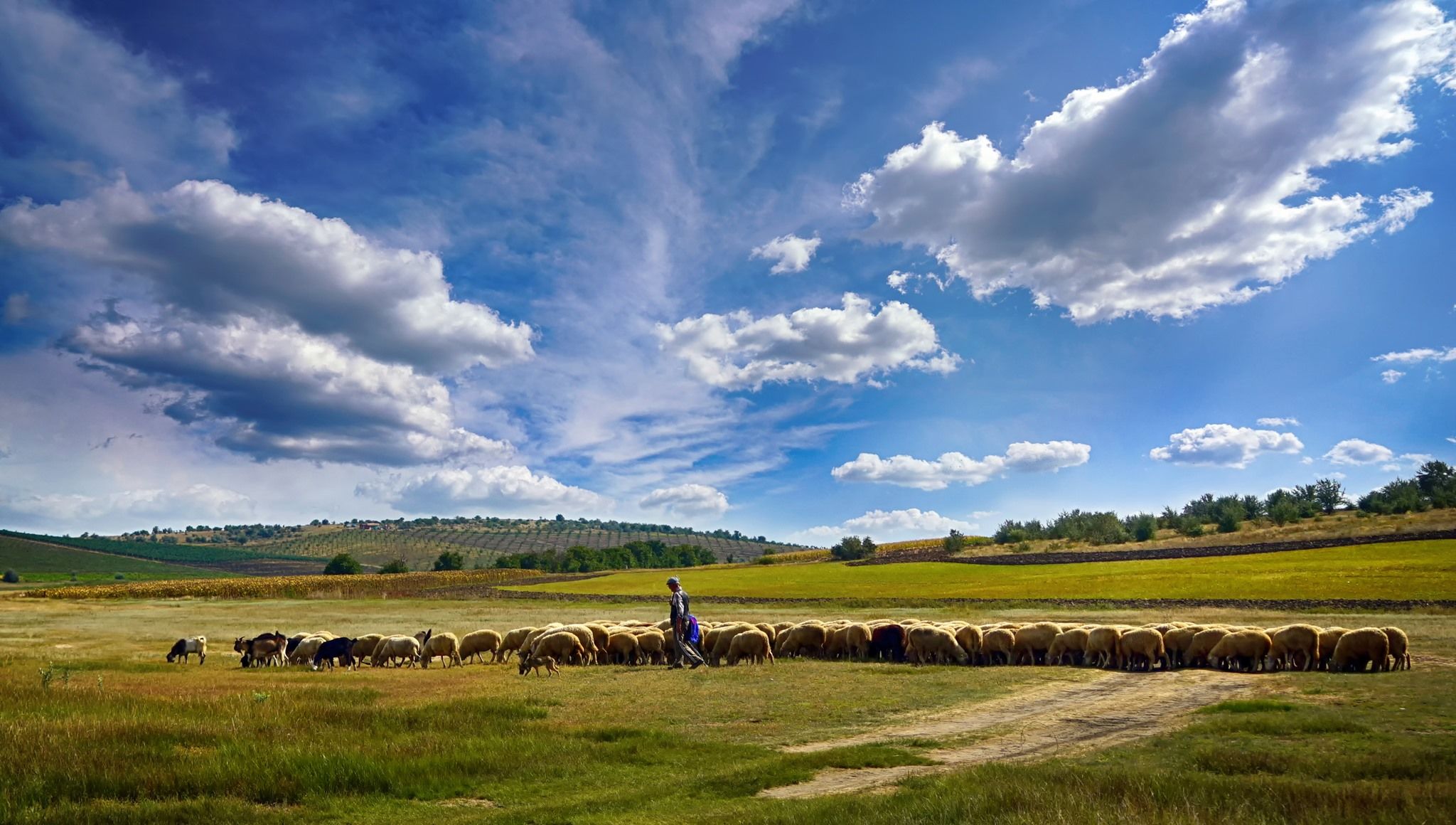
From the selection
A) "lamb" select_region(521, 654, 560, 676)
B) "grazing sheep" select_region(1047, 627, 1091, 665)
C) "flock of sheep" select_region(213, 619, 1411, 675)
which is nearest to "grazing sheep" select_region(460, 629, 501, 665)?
"flock of sheep" select_region(213, 619, 1411, 675)

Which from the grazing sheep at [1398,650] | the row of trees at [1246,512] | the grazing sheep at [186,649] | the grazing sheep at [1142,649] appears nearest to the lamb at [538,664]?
the grazing sheep at [186,649]

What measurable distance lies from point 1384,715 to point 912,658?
44.1 ft

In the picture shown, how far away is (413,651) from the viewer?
1085 inches

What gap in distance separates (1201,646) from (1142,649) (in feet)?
5.89

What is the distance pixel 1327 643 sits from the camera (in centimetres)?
2152

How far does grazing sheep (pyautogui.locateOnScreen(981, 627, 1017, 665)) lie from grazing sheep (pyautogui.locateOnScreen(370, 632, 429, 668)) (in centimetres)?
1965

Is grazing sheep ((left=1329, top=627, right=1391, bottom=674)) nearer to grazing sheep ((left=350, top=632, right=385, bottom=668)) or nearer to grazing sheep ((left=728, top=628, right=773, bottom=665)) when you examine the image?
grazing sheep ((left=728, top=628, right=773, bottom=665))

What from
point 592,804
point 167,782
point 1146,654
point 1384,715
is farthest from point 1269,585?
point 167,782

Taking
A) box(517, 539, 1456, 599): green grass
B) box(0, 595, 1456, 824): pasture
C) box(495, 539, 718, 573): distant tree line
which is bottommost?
box(495, 539, 718, 573): distant tree line

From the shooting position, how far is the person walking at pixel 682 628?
22547mm

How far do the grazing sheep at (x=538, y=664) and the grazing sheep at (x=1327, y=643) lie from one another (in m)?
21.5

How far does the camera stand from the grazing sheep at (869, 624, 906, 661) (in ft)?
82.4

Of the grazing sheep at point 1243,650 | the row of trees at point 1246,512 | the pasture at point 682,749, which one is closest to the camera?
the pasture at point 682,749

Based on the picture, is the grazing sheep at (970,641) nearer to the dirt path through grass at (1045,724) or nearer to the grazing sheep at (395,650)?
the dirt path through grass at (1045,724)
